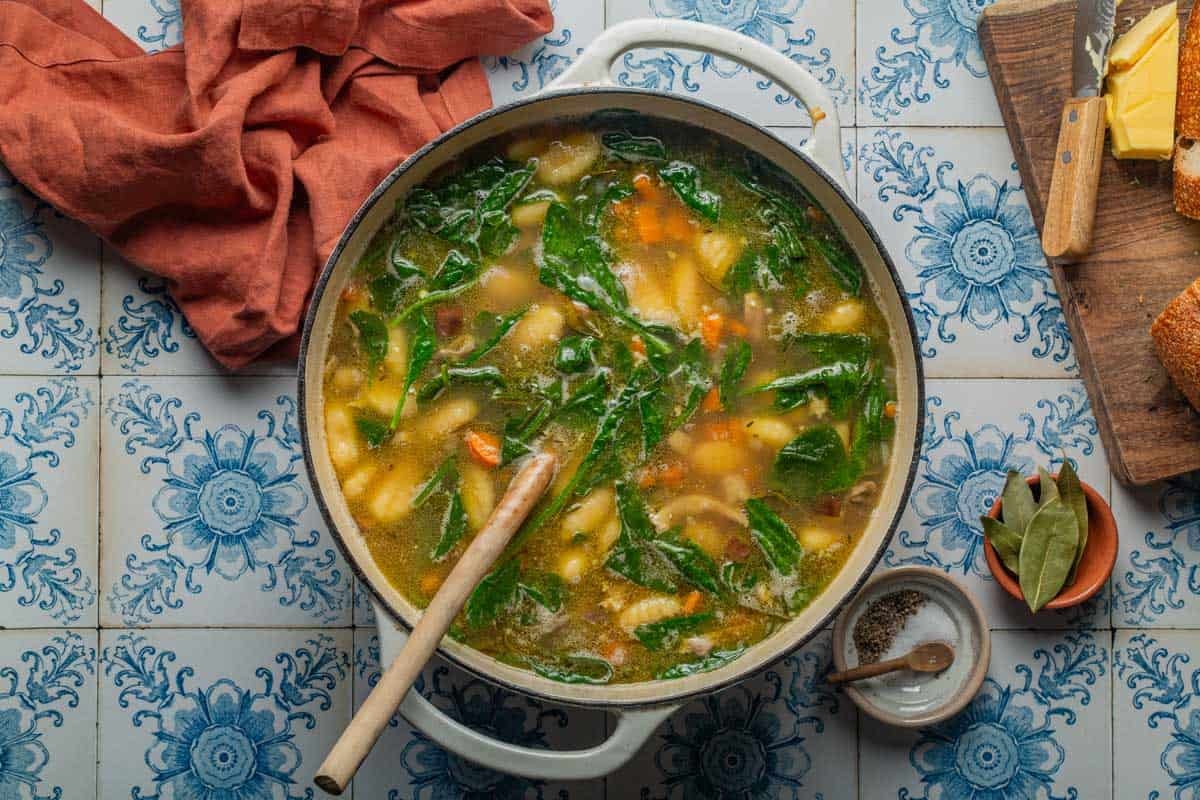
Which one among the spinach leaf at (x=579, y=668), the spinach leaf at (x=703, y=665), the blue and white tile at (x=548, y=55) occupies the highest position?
the blue and white tile at (x=548, y=55)

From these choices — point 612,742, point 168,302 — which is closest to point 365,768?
point 612,742

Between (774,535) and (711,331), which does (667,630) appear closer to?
(774,535)

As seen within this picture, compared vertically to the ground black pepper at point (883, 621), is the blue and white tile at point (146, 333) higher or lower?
higher

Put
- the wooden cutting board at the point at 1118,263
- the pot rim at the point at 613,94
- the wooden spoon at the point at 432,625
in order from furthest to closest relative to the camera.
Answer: the wooden cutting board at the point at 1118,263
the pot rim at the point at 613,94
the wooden spoon at the point at 432,625

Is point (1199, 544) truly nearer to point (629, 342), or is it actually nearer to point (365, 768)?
point (629, 342)

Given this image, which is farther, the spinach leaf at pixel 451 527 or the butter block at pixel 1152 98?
the butter block at pixel 1152 98

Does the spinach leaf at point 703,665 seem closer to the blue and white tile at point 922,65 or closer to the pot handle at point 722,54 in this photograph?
the pot handle at point 722,54

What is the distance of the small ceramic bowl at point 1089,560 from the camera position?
2.16 m

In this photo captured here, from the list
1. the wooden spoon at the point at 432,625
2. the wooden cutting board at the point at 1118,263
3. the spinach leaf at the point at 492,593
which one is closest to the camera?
the wooden spoon at the point at 432,625

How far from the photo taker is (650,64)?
2.26 meters

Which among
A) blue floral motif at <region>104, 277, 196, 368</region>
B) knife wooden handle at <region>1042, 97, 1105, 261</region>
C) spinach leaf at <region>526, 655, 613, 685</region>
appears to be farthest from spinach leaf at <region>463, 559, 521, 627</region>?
knife wooden handle at <region>1042, 97, 1105, 261</region>

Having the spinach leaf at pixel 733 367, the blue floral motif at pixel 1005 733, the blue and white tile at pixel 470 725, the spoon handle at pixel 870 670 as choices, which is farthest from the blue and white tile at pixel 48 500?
the blue floral motif at pixel 1005 733

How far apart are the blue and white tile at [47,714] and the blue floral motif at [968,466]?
1660 millimetres

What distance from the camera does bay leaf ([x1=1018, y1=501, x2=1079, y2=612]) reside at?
2123mm
